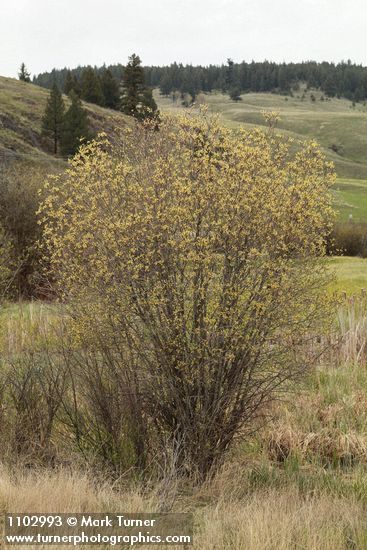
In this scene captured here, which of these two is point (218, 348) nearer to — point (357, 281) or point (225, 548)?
point (225, 548)

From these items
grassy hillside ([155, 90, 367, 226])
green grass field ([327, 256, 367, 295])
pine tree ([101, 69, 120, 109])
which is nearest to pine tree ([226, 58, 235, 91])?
grassy hillside ([155, 90, 367, 226])

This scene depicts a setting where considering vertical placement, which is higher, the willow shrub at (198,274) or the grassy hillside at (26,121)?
the grassy hillside at (26,121)

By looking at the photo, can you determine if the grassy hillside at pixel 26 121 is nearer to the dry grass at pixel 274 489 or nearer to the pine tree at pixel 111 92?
the pine tree at pixel 111 92

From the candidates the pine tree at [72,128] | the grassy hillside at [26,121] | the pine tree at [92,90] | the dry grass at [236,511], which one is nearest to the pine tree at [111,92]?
the pine tree at [92,90]

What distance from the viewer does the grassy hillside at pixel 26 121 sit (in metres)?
40.2

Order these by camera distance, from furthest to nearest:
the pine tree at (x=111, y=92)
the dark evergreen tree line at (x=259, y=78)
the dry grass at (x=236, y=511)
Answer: the dark evergreen tree line at (x=259, y=78), the pine tree at (x=111, y=92), the dry grass at (x=236, y=511)

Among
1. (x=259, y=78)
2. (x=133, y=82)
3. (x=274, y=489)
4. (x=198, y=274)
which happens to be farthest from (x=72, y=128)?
(x=259, y=78)

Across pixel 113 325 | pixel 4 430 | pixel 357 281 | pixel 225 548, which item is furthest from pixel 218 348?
pixel 357 281

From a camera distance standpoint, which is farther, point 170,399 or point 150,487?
point 170,399

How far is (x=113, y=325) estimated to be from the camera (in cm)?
656

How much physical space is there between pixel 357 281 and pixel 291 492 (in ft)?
64.7

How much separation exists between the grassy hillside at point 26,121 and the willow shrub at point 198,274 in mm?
29194

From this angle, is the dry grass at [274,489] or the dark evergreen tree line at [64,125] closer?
the dry grass at [274,489]

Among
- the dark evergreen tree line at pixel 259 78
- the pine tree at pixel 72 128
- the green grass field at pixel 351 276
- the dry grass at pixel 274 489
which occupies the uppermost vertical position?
the dark evergreen tree line at pixel 259 78
